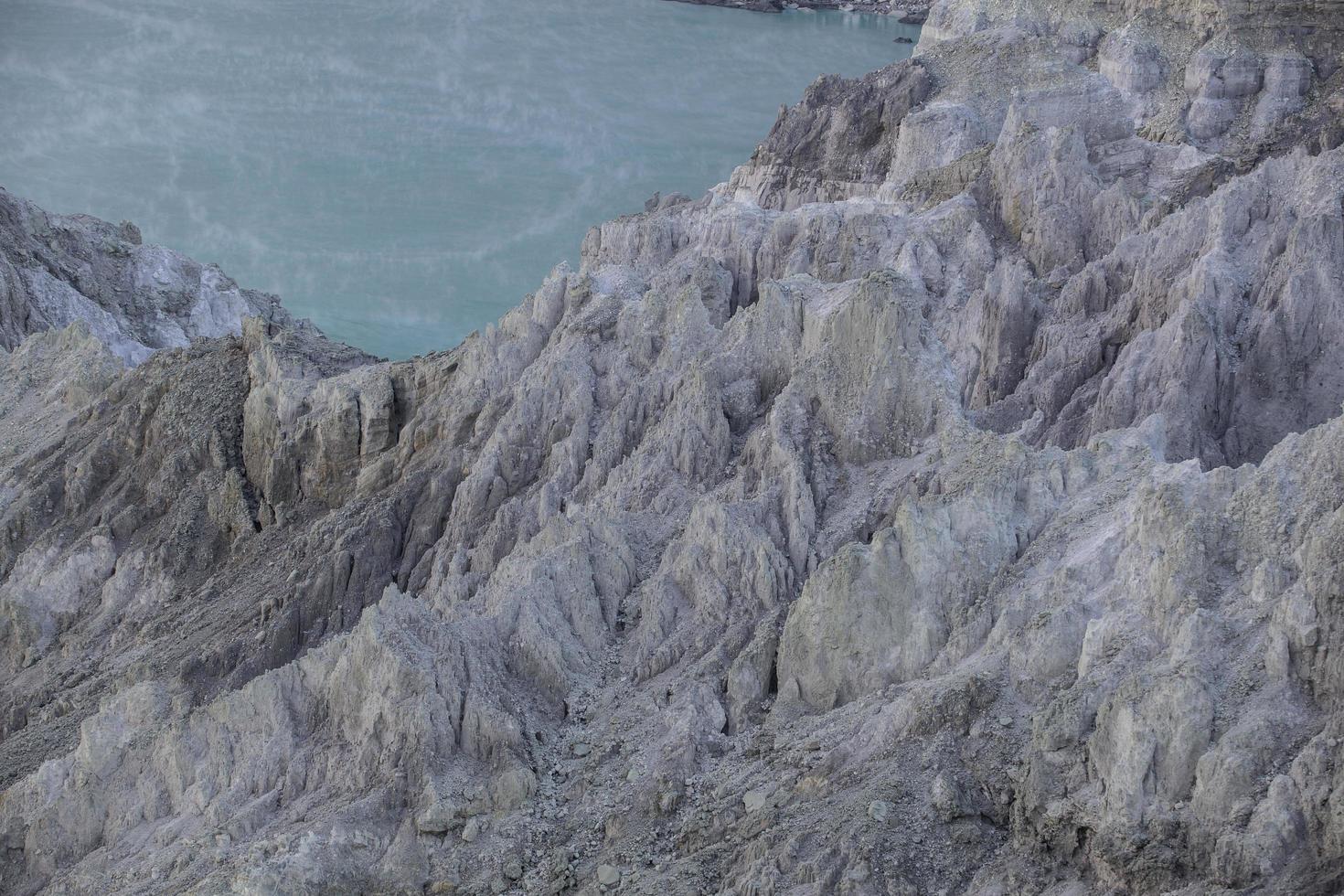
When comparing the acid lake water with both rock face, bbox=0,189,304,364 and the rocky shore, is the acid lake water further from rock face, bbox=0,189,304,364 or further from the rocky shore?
rock face, bbox=0,189,304,364

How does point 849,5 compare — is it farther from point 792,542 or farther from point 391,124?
point 792,542

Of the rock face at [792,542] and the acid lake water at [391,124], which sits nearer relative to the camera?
the rock face at [792,542]

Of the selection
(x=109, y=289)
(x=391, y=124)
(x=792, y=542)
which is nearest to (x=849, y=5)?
(x=391, y=124)

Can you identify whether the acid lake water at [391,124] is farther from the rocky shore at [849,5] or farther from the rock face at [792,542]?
the rock face at [792,542]

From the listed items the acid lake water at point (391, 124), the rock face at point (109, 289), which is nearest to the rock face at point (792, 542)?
the rock face at point (109, 289)

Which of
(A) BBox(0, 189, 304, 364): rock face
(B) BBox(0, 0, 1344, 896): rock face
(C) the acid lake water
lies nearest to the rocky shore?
(C) the acid lake water
